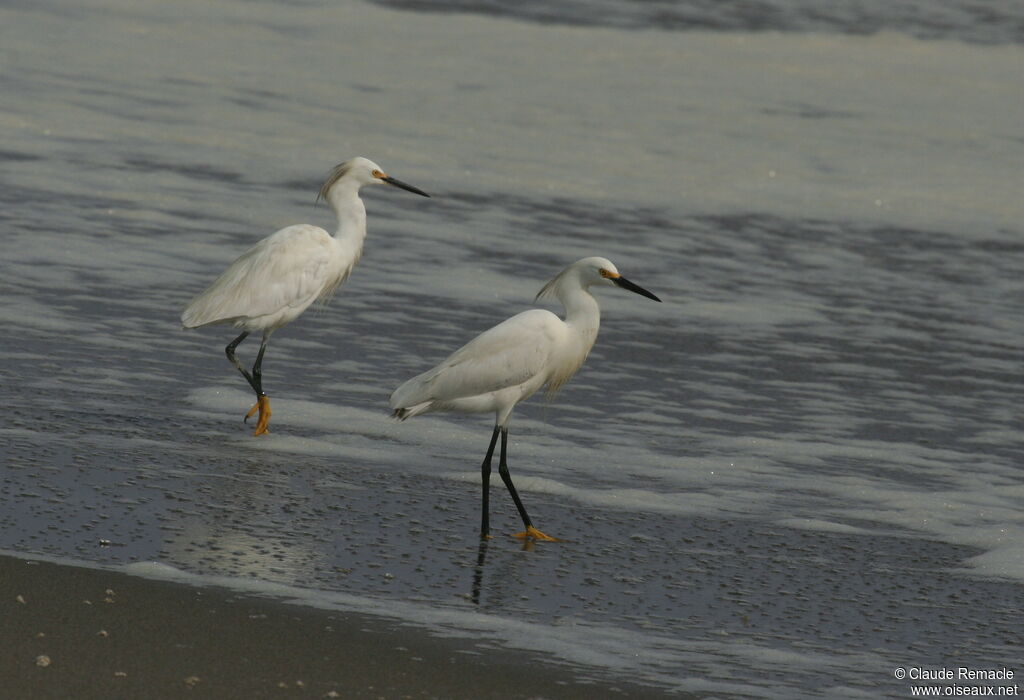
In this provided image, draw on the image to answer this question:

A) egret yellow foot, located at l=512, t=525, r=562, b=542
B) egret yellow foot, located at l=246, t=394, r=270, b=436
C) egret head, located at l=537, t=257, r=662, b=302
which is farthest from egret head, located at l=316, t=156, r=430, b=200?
egret yellow foot, located at l=512, t=525, r=562, b=542

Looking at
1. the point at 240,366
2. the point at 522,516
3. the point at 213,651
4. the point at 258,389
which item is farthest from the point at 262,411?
the point at 213,651

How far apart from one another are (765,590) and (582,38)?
1809cm

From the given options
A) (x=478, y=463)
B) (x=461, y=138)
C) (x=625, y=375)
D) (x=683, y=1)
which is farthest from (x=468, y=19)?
(x=478, y=463)

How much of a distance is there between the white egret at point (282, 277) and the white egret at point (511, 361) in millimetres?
1205

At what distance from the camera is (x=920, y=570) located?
6832 millimetres

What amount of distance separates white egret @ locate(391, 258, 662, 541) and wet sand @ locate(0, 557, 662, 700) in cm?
178

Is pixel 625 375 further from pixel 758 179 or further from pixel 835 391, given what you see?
pixel 758 179

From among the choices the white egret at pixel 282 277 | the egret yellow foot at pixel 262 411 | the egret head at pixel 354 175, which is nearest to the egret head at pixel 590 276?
the egret yellow foot at pixel 262 411

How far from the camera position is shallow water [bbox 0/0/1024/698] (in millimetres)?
6168

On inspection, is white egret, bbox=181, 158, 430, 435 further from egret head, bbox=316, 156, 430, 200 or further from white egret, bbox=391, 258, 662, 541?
white egret, bbox=391, 258, 662, 541

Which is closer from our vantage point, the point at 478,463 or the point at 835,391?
the point at 478,463

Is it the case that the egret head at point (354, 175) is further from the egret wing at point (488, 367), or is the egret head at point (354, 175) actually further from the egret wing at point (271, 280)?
the egret wing at point (488, 367)

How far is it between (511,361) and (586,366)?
102 inches

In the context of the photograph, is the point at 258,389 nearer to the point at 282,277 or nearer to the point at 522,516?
the point at 282,277
